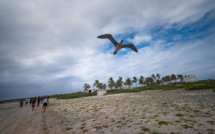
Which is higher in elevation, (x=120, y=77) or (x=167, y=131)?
(x=120, y=77)

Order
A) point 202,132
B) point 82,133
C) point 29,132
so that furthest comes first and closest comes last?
point 29,132 < point 82,133 < point 202,132

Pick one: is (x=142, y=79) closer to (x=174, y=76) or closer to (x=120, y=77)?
(x=120, y=77)

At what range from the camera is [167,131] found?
4266 millimetres

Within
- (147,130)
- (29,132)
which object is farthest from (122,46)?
(29,132)

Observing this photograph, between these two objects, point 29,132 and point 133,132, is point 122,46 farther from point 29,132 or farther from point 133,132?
point 29,132

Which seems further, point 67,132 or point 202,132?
point 67,132

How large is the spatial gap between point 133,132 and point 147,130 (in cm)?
70

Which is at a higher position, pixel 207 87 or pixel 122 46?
pixel 122 46

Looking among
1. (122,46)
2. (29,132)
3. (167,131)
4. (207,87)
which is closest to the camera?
(167,131)

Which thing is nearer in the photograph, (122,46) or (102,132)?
(102,132)

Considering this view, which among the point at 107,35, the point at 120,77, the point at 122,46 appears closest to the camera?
the point at 107,35

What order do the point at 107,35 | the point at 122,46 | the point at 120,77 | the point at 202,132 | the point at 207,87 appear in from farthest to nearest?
the point at 120,77, the point at 207,87, the point at 122,46, the point at 107,35, the point at 202,132

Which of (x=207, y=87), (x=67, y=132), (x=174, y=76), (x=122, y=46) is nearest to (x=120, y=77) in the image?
(x=174, y=76)

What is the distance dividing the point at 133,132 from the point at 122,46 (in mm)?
11120
